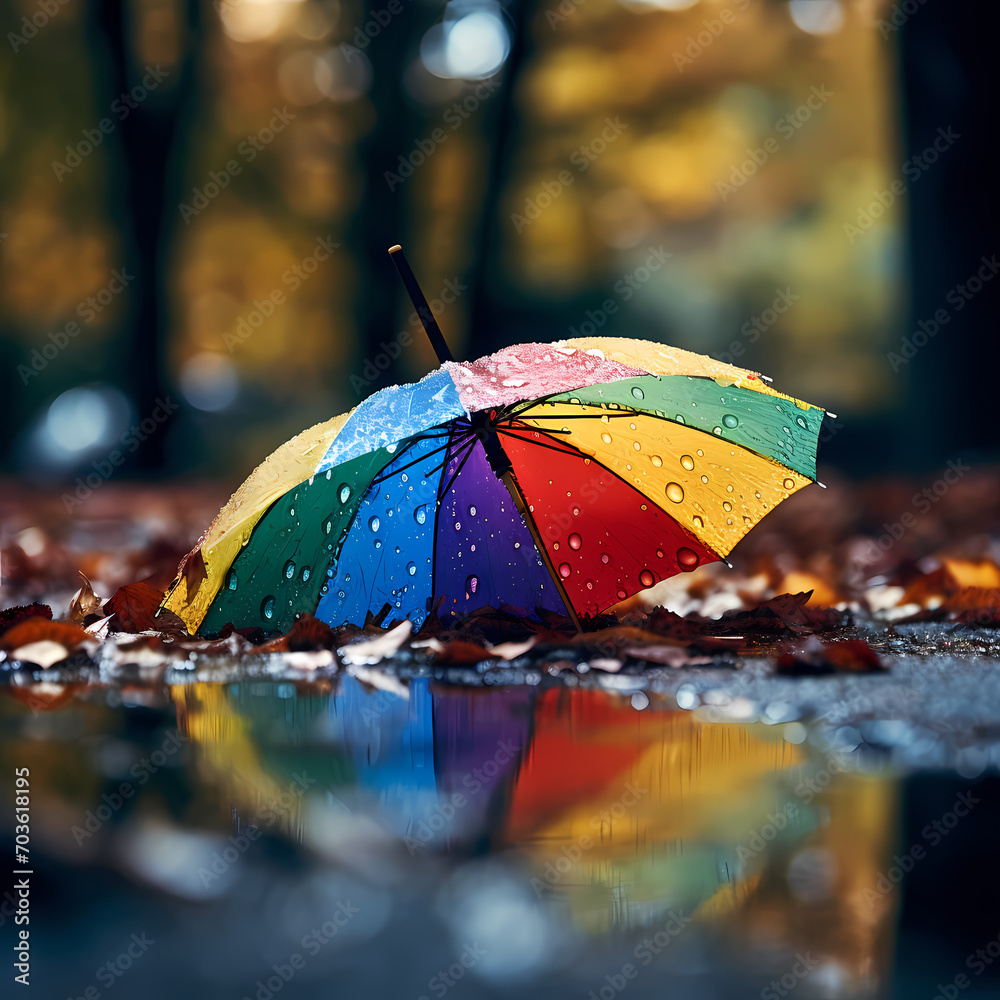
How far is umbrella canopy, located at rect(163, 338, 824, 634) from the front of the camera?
3.02 meters

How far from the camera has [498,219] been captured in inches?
423

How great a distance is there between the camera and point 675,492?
3109mm

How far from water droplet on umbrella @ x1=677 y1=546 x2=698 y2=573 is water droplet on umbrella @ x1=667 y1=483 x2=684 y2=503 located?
0.53 ft

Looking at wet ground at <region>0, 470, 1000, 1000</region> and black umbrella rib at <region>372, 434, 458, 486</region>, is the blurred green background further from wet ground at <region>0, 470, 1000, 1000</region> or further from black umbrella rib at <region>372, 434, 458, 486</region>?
wet ground at <region>0, 470, 1000, 1000</region>

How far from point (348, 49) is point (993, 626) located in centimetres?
1083

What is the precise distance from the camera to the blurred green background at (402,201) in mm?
10742

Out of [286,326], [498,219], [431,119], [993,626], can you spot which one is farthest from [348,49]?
[993,626]

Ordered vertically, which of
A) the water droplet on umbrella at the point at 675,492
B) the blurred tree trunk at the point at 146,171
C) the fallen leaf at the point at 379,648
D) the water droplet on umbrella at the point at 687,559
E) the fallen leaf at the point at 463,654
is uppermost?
the blurred tree trunk at the point at 146,171

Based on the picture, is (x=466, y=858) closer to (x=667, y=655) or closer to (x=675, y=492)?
(x=667, y=655)

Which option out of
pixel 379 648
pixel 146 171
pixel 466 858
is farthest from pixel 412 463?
pixel 146 171

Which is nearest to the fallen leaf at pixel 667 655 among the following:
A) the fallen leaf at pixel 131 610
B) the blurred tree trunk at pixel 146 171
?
the fallen leaf at pixel 131 610

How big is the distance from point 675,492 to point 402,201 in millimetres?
8058

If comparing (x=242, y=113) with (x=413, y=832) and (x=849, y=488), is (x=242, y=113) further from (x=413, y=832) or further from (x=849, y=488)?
(x=413, y=832)

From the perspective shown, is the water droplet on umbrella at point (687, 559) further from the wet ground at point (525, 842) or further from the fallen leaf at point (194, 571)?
the fallen leaf at point (194, 571)
